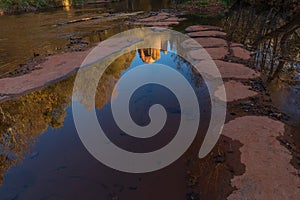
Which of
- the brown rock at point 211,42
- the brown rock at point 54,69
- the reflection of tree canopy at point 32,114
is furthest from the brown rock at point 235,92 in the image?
the brown rock at point 54,69

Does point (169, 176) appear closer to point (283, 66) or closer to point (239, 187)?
point (239, 187)

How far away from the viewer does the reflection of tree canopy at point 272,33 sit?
27.3 feet

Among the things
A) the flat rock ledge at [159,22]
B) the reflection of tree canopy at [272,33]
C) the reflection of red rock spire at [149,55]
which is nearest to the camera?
the reflection of tree canopy at [272,33]

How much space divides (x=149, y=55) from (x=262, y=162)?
22.9 feet

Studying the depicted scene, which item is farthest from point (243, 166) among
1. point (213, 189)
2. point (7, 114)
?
point (7, 114)

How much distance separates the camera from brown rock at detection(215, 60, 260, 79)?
711 cm

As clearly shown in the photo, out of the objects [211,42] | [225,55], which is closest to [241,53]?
[225,55]

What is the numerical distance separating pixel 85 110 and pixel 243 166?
377 cm

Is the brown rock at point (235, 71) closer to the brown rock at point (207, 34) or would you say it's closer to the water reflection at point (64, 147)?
the water reflection at point (64, 147)

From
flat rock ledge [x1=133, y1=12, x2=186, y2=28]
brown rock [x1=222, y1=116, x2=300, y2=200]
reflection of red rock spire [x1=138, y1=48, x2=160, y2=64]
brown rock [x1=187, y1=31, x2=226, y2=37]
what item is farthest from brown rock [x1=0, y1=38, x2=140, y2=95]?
brown rock [x1=222, y1=116, x2=300, y2=200]

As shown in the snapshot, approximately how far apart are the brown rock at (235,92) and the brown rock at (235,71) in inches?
22.5

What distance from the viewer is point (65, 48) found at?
12086 mm

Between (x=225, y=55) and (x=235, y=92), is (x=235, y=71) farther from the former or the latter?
(x=225, y=55)

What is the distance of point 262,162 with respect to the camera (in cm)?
377
